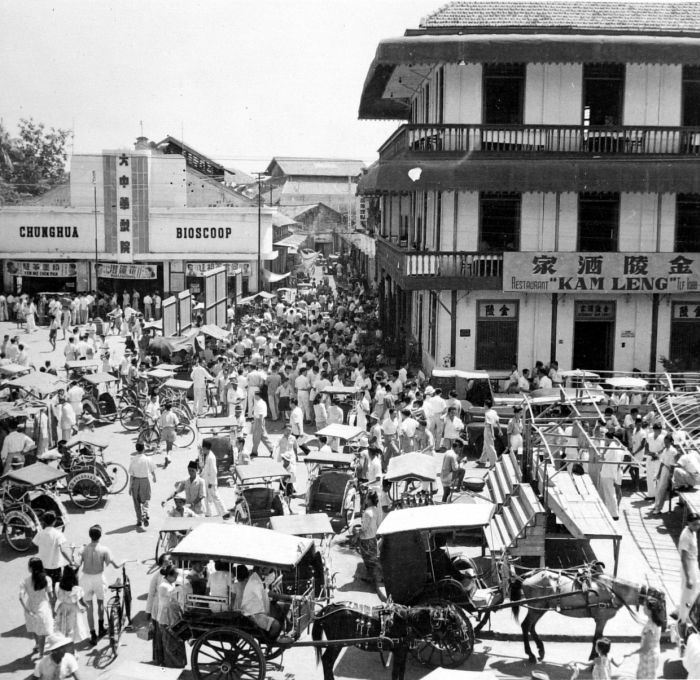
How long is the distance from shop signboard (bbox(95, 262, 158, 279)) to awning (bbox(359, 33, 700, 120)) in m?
25.5

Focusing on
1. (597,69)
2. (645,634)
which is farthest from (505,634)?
(597,69)

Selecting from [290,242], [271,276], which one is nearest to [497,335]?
[271,276]

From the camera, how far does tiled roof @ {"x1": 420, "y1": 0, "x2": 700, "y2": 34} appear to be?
25781 millimetres

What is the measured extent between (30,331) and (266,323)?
9.75 m

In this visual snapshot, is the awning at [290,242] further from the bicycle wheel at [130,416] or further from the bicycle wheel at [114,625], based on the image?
the bicycle wheel at [114,625]

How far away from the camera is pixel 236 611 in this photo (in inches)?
423

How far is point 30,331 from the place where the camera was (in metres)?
38.9

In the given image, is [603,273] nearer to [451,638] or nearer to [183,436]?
[183,436]

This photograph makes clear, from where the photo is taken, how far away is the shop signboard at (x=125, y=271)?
46.8 m

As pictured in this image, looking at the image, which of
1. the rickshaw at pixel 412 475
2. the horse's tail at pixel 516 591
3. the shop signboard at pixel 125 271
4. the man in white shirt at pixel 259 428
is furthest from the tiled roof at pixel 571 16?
the shop signboard at pixel 125 271

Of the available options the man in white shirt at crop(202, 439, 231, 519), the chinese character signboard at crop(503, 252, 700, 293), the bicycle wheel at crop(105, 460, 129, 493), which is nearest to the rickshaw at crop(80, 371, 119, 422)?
the bicycle wheel at crop(105, 460, 129, 493)

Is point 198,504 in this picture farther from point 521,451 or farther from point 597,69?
point 597,69

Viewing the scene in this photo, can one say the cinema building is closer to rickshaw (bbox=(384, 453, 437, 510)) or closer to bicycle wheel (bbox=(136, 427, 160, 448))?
bicycle wheel (bbox=(136, 427, 160, 448))

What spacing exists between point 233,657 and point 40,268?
130 feet
